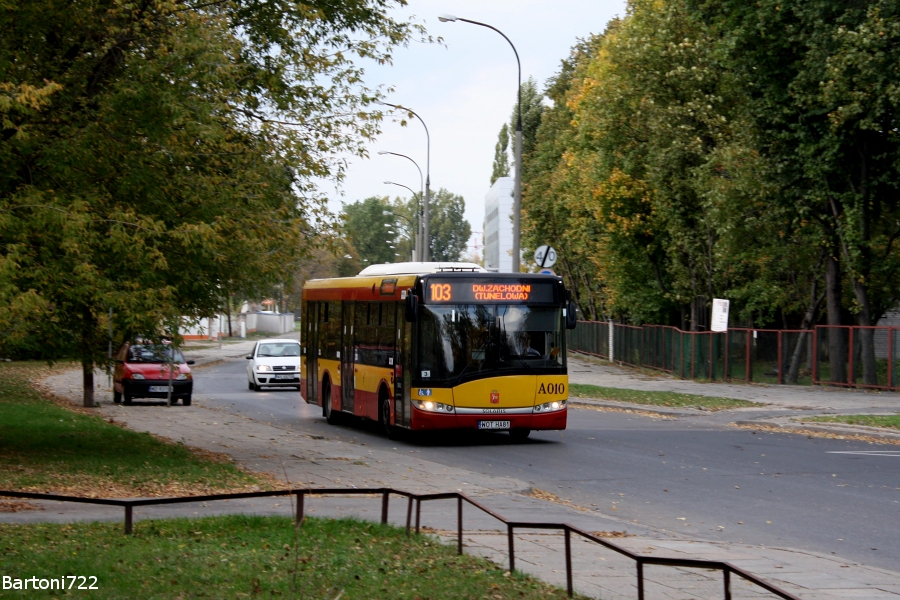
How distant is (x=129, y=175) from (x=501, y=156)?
12680cm

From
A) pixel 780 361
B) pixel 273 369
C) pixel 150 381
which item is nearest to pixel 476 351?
pixel 150 381

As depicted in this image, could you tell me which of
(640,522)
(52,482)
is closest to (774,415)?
(640,522)

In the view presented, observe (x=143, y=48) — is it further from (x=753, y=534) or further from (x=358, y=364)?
(x=753, y=534)

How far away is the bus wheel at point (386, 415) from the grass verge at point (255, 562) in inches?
420

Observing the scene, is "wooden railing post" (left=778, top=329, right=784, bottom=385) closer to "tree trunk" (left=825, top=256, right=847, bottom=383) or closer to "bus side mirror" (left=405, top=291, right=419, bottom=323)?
"tree trunk" (left=825, top=256, right=847, bottom=383)

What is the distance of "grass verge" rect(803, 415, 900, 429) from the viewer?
22.6m

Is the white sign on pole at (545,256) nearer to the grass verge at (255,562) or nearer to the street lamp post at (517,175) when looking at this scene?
the street lamp post at (517,175)

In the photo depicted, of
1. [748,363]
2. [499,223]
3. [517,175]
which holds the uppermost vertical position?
[499,223]

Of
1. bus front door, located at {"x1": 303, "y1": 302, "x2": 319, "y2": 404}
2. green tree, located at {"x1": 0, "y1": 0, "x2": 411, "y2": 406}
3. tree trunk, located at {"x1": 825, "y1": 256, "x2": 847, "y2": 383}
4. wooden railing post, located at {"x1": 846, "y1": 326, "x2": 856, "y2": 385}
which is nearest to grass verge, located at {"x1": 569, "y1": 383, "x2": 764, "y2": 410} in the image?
wooden railing post, located at {"x1": 846, "y1": 326, "x2": 856, "y2": 385}

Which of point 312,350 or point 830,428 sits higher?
point 312,350

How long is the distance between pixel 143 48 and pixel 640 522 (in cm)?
964

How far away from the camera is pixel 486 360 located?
19469mm

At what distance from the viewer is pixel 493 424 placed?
63.8 feet

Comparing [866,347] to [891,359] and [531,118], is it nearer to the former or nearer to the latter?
[891,359]
